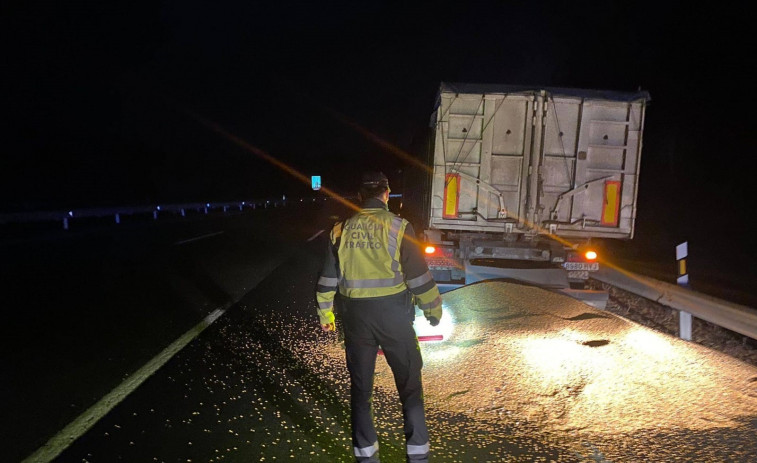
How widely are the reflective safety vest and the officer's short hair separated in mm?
170

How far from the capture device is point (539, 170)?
7066mm

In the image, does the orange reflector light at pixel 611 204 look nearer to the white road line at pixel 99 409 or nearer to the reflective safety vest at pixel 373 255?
the reflective safety vest at pixel 373 255

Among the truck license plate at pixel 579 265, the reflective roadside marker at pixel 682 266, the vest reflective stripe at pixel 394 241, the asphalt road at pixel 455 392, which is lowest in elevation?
the asphalt road at pixel 455 392

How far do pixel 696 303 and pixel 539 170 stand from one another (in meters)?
2.58

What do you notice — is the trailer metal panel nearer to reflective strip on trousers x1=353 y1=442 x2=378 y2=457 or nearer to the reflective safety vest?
the reflective safety vest

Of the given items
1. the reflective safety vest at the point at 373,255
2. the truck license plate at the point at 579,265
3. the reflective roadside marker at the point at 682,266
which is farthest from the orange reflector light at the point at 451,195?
the reflective safety vest at the point at 373,255

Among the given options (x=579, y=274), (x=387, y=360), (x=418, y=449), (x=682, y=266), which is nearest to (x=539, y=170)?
(x=579, y=274)

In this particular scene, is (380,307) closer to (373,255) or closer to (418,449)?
(373,255)

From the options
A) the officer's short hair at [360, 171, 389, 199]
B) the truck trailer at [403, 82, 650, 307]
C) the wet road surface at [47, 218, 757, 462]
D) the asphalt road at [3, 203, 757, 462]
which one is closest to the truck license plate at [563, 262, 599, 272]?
the truck trailer at [403, 82, 650, 307]

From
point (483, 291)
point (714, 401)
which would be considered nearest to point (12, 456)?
point (714, 401)

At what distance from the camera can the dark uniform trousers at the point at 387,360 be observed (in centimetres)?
303

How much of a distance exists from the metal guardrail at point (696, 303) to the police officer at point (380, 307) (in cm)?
358

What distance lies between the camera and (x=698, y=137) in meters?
21.3

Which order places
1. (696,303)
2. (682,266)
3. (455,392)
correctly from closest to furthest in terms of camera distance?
(455,392) → (696,303) → (682,266)
